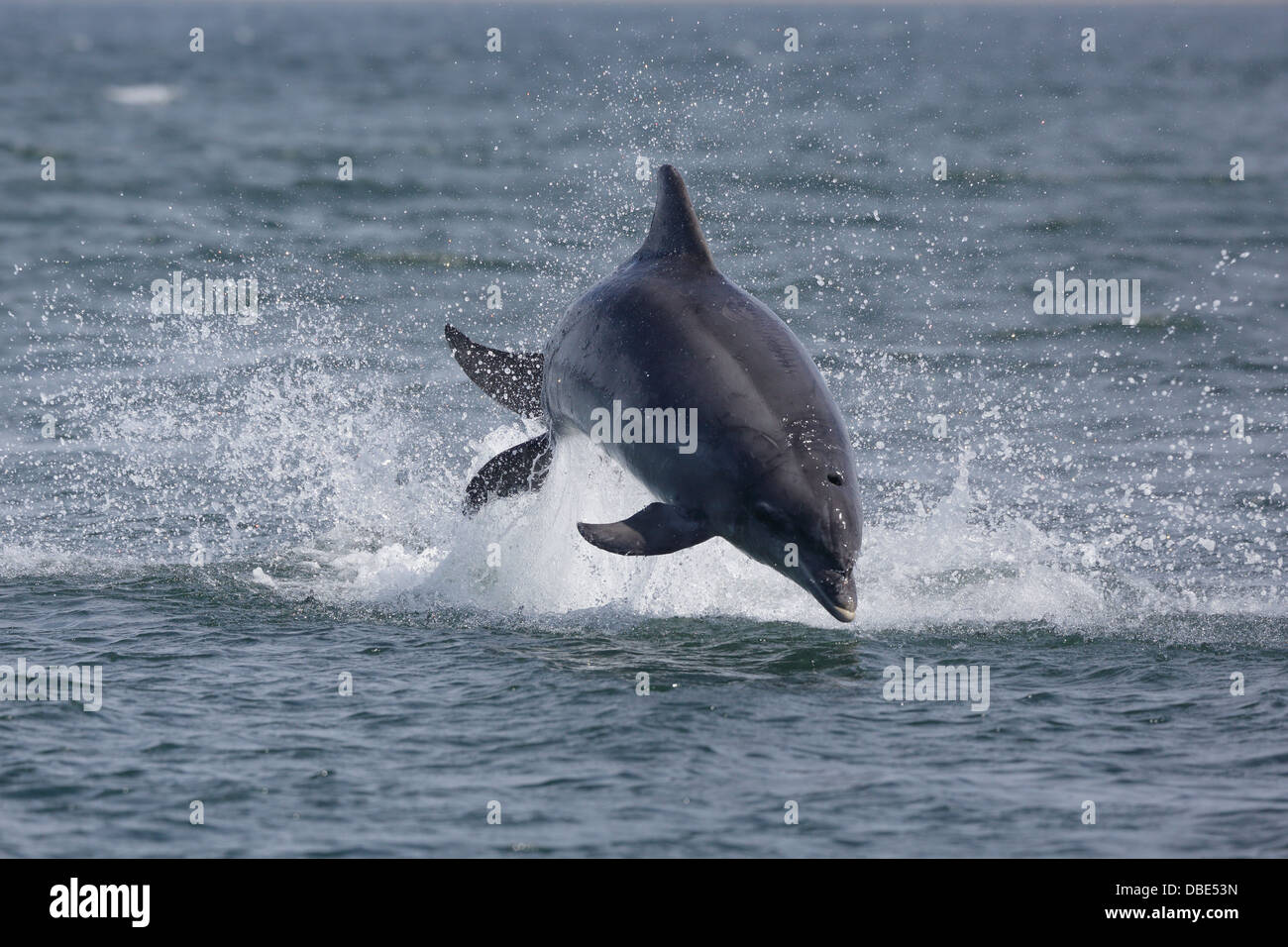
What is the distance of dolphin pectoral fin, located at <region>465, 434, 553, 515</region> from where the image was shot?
12648 millimetres

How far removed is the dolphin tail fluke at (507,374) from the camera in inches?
503

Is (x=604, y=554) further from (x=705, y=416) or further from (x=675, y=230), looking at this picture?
(x=705, y=416)

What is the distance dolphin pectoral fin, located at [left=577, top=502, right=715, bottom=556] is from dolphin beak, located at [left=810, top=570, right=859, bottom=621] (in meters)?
0.74

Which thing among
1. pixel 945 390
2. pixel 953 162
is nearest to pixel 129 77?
pixel 953 162

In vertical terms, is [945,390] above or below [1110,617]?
above

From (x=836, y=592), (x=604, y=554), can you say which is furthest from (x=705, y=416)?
(x=604, y=554)

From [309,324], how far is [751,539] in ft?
45.9

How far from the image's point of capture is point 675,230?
1148 centimetres

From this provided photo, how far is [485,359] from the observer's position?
1298 centimetres

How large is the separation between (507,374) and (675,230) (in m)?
2.07

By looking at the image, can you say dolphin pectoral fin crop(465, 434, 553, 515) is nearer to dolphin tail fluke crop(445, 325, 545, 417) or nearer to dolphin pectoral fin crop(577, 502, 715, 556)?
dolphin tail fluke crop(445, 325, 545, 417)

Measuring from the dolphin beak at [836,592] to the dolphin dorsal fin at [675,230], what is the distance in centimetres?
249
